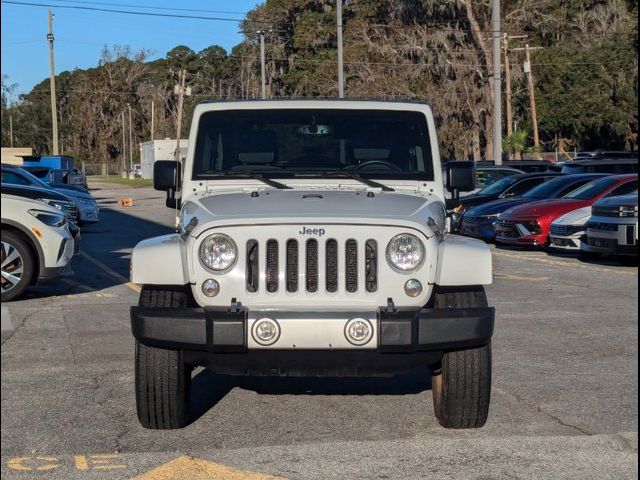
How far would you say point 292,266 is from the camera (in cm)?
536

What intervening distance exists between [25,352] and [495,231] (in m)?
13.1

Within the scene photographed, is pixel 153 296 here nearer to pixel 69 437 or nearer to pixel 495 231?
pixel 69 437

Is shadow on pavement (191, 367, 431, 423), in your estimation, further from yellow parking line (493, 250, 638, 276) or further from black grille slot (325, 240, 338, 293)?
yellow parking line (493, 250, 638, 276)

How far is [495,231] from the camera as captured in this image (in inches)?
796

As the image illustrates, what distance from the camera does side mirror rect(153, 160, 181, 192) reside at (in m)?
6.97

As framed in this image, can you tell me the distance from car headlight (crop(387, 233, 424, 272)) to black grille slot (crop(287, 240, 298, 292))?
0.48 metres

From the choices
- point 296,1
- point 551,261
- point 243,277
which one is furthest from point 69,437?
point 296,1

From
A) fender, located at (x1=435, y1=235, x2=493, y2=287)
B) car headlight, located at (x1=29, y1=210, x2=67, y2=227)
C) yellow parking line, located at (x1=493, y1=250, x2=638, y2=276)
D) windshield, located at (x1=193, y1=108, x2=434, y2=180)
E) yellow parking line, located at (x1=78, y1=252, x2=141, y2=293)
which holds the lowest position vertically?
yellow parking line, located at (x1=493, y1=250, x2=638, y2=276)

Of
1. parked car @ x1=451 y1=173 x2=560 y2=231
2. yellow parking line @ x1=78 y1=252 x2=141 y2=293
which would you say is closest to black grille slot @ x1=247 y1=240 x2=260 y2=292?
yellow parking line @ x1=78 y1=252 x2=141 y2=293

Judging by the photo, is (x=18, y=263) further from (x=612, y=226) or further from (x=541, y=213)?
(x=541, y=213)

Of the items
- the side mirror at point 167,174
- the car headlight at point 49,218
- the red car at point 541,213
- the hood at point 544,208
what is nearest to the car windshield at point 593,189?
the red car at point 541,213

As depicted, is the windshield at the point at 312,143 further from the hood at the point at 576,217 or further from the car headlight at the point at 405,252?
the hood at the point at 576,217

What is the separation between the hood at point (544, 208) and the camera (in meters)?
Answer: 18.9

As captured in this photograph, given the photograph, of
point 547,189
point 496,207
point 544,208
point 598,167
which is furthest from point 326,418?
point 598,167
